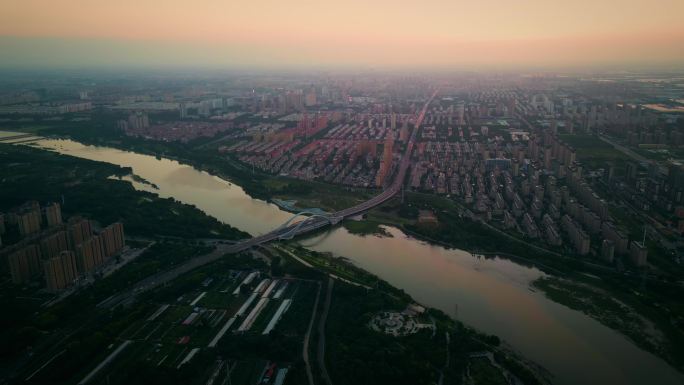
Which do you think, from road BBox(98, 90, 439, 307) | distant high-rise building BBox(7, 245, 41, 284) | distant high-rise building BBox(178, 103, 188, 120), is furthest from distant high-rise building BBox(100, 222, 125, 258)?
distant high-rise building BBox(178, 103, 188, 120)

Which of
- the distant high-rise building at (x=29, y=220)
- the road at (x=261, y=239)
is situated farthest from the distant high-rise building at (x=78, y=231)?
the road at (x=261, y=239)

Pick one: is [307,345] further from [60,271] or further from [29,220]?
[29,220]

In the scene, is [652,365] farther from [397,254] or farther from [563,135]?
[563,135]

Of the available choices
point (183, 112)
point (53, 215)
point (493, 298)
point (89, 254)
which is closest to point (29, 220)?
point (53, 215)

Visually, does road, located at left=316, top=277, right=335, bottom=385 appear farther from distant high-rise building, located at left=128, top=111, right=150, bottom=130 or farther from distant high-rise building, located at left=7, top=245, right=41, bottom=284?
distant high-rise building, located at left=128, top=111, right=150, bottom=130

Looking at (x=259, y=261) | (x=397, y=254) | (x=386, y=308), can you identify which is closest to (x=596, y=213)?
(x=397, y=254)
